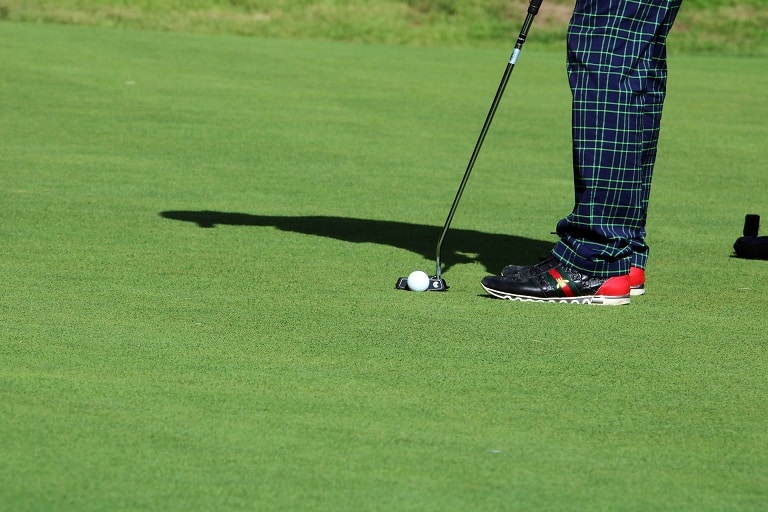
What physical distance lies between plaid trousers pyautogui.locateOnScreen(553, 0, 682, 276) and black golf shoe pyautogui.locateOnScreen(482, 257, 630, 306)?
2.1 inches

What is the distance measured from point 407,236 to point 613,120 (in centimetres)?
162

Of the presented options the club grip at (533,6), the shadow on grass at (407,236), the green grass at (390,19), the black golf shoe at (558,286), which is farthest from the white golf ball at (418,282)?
the green grass at (390,19)

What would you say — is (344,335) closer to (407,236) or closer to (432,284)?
(432,284)

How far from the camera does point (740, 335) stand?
5.07 m

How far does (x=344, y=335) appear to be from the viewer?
4828mm

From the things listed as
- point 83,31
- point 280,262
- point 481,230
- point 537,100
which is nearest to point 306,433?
point 280,262

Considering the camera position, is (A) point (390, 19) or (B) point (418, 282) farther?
(A) point (390, 19)

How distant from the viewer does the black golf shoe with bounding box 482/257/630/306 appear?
5.59 metres

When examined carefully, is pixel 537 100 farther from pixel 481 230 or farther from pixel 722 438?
pixel 722 438

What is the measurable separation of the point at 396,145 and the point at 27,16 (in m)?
11.7

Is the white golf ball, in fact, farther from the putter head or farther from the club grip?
the club grip

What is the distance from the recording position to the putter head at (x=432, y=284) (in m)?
5.70

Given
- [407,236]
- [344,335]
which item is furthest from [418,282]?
[407,236]

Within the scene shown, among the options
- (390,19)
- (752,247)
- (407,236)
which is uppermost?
(752,247)
